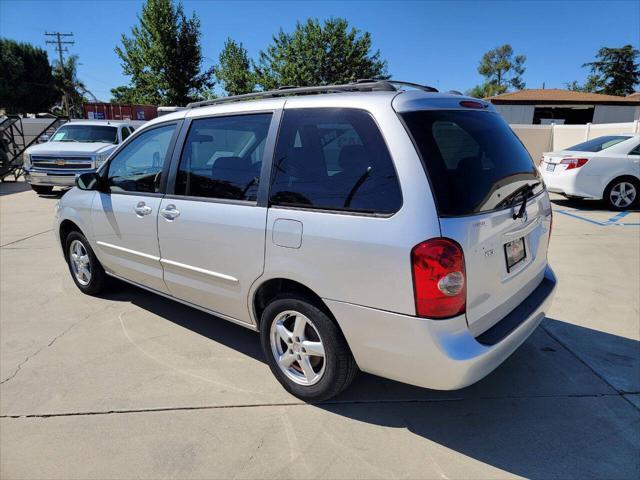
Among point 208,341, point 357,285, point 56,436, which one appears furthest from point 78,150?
point 357,285

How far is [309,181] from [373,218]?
21.2 inches

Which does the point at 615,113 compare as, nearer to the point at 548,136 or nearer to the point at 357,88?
the point at 548,136

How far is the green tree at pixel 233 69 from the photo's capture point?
43.2 meters

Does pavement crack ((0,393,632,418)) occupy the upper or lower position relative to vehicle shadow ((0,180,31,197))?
lower

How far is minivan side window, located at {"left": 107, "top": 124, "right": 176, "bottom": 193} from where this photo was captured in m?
3.77

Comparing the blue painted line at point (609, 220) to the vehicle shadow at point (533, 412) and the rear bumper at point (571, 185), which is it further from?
the vehicle shadow at point (533, 412)

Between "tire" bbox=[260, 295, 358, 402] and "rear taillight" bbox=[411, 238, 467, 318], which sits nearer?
"rear taillight" bbox=[411, 238, 467, 318]

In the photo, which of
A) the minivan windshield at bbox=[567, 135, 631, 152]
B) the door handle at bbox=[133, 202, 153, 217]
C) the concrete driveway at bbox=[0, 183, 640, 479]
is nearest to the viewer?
the concrete driveway at bbox=[0, 183, 640, 479]

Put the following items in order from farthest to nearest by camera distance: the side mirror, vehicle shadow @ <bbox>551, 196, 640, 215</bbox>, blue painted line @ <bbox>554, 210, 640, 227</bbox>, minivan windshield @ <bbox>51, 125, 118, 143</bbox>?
minivan windshield @ <bbox>51, 125, 118, 143</bbox> < vehicle shadow @ <bbox>551, 196, 640, 215</bbox> < blue painted line @ <bbox>554, 210, 640, 227</bbox> < the side mirror

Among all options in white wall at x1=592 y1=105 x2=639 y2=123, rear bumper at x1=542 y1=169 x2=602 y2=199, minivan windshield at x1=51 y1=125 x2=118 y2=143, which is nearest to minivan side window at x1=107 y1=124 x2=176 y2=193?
rear bumper at x1=542 y1=169 x2=602 y2=199

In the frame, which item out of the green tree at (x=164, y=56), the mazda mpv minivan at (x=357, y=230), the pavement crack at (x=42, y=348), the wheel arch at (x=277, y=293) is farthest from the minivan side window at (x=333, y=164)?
the green tree at (x=164, y=56)

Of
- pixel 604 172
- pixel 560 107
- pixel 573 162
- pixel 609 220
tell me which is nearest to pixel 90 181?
pixel 609 220

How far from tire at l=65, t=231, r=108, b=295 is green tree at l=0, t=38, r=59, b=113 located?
53023 millimetres

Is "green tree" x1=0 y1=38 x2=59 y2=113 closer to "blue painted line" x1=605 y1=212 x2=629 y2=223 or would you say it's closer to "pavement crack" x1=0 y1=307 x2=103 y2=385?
"pavement crack" x1=0 y1=307 x2=103 y2=385
